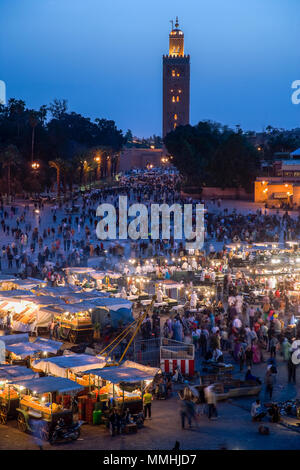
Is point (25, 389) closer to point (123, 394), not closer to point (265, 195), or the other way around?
point (123, 394)

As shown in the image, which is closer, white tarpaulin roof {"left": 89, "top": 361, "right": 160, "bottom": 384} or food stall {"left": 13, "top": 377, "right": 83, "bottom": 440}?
food stall {"left": 13, "top": 377, "right": 83, "bottom": 440}

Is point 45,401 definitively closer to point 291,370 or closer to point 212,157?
point 291,370

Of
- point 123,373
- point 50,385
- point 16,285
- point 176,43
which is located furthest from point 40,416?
point 176,43

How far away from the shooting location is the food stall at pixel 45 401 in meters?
11.4

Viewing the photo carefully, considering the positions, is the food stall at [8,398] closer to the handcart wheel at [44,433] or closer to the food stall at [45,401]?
the food stall at [45,401]

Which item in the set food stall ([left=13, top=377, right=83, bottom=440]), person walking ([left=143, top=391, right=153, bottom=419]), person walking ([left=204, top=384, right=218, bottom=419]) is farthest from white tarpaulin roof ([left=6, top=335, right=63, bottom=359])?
person walking ([left=204, top=384, right=218, bottom=419])

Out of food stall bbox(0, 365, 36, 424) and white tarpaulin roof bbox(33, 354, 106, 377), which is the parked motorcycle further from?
white tarpaulin roof bbox(33, 354, 106, 377)

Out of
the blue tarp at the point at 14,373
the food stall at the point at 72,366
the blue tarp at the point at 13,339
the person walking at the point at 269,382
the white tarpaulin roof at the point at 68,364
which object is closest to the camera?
the blue tarp at the point at 14,373

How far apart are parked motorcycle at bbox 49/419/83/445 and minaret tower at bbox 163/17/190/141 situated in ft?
379

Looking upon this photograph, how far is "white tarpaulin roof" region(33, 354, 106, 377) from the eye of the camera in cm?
1329

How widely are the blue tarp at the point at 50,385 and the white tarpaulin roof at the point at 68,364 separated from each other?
908 millimetres

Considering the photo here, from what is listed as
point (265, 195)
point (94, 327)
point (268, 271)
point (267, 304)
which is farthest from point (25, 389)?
point (265, 195)

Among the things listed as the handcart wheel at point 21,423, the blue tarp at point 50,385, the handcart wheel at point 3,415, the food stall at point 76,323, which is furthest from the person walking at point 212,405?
the food stall at point 76,323

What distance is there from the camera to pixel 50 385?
11.9 m
